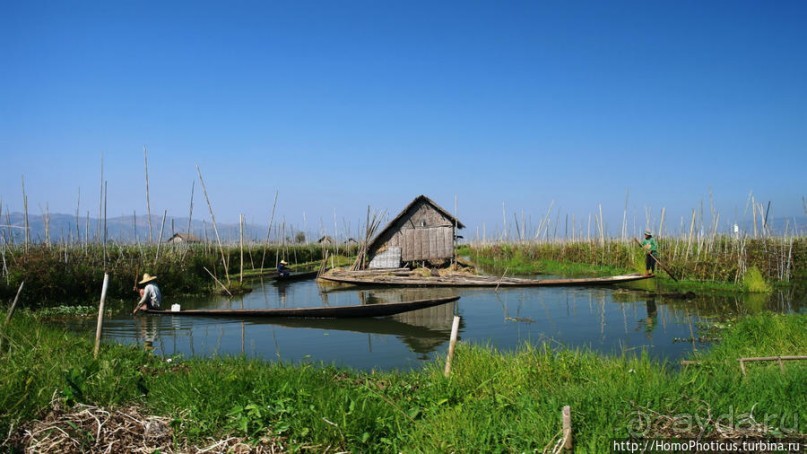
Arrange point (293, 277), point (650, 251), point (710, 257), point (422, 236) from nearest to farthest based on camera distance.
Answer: point (710, 257) < point (650, 251) < point (422, 236) < point (293, 277)

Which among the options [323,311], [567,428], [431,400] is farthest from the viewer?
[323,311]

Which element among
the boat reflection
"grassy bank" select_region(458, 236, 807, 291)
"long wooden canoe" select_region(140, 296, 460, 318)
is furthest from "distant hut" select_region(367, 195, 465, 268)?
"long wooden canoe" select_region(140, 296, 460, 318)

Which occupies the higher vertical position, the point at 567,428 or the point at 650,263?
the point at 650,263

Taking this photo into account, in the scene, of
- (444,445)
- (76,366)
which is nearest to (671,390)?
(444,445)

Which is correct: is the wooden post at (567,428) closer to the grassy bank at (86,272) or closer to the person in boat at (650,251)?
the grassy bank at (86,272)

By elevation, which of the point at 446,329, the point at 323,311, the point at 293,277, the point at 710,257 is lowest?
the point at 446,329

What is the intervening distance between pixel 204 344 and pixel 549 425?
6.81m

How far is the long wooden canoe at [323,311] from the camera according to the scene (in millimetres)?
10148

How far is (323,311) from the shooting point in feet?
34.2

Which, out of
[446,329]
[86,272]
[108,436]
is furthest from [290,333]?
[86,272]

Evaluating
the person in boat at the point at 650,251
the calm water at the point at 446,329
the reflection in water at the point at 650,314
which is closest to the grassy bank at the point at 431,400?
the calm water at the point at 446,329

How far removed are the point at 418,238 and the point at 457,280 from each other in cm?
416

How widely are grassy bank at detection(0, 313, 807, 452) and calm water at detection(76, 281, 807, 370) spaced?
170 centimetres

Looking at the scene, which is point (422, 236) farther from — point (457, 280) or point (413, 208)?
point (457, 280)
